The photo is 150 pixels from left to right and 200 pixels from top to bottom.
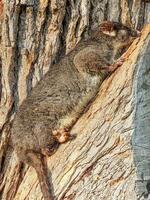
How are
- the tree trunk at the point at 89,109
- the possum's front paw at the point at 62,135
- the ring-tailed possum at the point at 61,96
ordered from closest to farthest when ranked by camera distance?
the tree trunk at the point at 89,109 < the possum's front paw at the point at 62,135 < the ring-tailed possum at the point at 61,96

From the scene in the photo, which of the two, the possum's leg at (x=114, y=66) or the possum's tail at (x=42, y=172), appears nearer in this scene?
the possum's tail at (x=42, y=172)

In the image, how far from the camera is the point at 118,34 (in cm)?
679

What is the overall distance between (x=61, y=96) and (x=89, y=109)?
616mm

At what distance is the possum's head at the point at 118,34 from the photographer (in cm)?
664

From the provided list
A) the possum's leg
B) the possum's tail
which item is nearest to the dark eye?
the possum's leg

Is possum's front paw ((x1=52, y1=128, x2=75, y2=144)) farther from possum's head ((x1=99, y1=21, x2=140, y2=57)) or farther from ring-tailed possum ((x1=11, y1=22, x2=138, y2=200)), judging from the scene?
possum's head ((x1=99, y1=21, x2=140, y2=57))

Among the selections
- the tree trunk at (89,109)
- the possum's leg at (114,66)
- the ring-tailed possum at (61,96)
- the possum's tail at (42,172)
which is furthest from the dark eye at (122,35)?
the possum's tail at (42,172)

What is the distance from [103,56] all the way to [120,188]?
165 centimetres

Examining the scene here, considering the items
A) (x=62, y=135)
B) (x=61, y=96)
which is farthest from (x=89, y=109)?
(x=61, y=96)

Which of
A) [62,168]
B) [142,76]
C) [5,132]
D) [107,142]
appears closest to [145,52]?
[142,76]

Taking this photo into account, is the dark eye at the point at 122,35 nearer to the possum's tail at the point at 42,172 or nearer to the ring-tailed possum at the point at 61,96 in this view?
the ring-tailed possum at the point at 61,96

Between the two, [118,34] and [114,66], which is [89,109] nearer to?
[114,66]

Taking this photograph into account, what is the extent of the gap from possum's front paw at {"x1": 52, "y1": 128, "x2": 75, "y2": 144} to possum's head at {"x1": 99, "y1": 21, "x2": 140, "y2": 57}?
113 centimetres

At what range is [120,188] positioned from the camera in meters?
5.47
